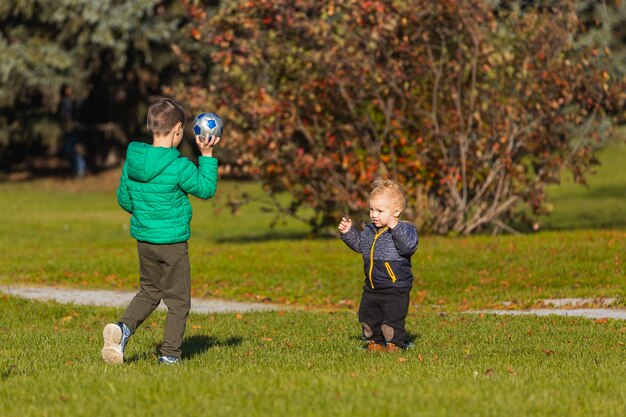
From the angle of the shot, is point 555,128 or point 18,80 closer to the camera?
point 555,128

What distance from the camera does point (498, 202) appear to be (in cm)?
1994

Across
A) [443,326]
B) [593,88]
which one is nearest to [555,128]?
[593,88]

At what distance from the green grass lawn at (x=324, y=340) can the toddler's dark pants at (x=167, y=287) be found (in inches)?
10.3

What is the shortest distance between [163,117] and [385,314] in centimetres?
230

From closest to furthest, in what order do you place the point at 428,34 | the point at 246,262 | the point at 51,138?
1. the point at 246,262
2. the point at 428,34
3. the point at 51,138

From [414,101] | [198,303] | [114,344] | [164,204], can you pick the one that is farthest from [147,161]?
[414,101]

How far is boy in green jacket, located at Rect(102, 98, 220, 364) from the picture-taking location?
8.02m

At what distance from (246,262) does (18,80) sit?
24.3 meters

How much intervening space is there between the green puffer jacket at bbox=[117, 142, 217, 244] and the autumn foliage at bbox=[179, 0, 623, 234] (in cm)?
1048

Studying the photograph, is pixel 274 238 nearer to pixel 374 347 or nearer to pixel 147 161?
pixel 374 347

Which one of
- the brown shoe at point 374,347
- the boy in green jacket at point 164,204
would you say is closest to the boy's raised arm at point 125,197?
the boy in green jacket at point 164,204

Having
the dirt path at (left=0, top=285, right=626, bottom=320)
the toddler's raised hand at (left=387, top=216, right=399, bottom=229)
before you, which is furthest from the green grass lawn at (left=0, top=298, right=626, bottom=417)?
the toddler's raised hand at (left=387, top=216, right=399, bottom=229)

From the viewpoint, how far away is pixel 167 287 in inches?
324

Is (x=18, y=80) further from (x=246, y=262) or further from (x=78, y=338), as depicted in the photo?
(x=78, y=338)
